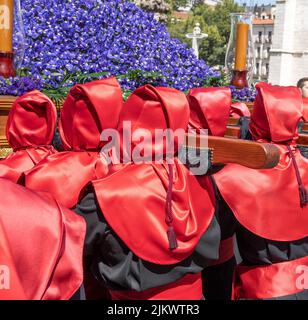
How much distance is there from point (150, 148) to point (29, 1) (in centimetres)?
224

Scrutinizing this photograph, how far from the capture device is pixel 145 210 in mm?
1897

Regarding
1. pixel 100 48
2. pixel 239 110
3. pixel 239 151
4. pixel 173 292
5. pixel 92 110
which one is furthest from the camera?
pixel 100 48

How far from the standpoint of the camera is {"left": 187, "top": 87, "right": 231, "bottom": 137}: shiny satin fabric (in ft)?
7.70

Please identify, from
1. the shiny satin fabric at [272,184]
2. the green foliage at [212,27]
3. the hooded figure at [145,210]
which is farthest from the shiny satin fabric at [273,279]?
the green foliage at [212,27]

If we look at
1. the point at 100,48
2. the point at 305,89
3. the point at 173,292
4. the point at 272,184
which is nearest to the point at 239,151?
the point at 272,184

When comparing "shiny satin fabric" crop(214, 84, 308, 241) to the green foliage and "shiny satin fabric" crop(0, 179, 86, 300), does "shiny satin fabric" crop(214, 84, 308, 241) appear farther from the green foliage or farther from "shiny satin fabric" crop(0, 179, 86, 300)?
the green foliage

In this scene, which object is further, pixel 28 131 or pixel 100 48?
pixel 100 48

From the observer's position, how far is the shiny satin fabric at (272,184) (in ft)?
7.16

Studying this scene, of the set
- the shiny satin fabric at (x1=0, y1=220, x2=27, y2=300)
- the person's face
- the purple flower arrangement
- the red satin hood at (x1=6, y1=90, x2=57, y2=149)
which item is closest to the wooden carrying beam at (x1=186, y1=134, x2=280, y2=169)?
the red satin hood at (x1=6, y1=90, x2=57, y2=149)

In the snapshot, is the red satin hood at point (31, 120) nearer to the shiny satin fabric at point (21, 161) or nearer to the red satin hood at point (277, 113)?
the shiny satin fabric at point (21, 161)

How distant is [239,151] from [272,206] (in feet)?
1.71

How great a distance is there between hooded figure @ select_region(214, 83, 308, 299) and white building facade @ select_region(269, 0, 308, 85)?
72.1 feet

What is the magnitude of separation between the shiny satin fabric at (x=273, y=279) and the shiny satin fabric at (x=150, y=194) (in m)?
0.50

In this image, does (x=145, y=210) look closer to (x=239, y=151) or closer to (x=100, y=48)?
(x=239, y=151)
